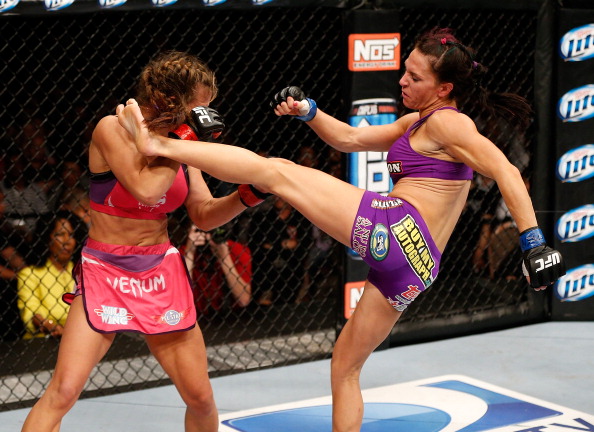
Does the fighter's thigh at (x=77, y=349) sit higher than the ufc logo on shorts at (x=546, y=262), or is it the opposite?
the ufc logo on shorts at (x=546, y=262)

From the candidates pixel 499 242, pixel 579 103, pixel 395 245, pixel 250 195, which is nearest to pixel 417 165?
pixel 395 245

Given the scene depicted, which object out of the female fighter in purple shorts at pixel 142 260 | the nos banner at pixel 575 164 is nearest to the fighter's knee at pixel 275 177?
the female fighter in purple shorts at pixel 142 260

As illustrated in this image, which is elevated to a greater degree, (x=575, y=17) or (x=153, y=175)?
(x=575, y=17)

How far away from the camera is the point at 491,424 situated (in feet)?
10.7

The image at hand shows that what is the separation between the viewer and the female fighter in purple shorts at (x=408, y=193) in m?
2.43

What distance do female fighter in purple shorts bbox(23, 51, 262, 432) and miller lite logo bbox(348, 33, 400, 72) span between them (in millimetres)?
1641

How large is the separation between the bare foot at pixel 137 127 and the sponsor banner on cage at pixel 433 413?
1327 mm

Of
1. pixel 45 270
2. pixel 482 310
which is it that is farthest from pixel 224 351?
pixel 482 310

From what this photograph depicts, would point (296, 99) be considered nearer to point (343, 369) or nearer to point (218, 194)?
point (343, 369)

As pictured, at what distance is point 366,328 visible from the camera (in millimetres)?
2674

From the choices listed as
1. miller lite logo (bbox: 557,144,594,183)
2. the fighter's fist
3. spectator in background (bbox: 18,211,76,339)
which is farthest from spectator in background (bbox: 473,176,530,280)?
the fighter's fist

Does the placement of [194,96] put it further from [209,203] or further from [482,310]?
[482,310]

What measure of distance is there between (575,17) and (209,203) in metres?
2.70

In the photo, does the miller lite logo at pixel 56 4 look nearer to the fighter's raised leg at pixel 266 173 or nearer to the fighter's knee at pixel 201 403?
the fighter's raised leg at pixel 266 173
